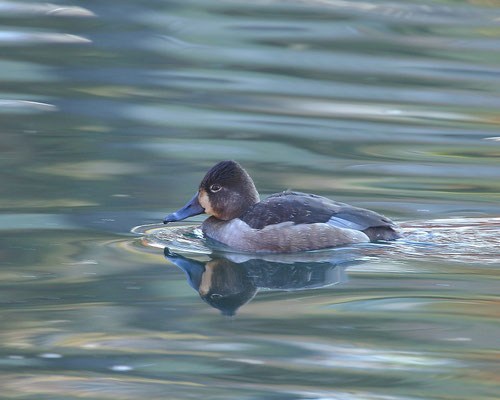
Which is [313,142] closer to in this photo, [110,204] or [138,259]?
[110,204]

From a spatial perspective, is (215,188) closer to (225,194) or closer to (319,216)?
(225,194)

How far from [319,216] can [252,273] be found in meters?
0.84

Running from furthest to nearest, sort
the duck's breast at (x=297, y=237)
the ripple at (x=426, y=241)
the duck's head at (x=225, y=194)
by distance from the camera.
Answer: the duck's head at (x=225, y=194) < the duck's breast at (x=297, y=237) < the ripple at (x=426, y=241)

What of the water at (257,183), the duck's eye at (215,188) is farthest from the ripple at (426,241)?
the duck's eye at (215,188)

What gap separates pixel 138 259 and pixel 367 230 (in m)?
1.84

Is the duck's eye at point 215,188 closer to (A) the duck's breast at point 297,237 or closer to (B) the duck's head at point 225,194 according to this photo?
(B) the duck's head at point 225,194

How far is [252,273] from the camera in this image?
7.95 m

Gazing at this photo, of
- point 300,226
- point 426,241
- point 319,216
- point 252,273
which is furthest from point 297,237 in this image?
point 426,241

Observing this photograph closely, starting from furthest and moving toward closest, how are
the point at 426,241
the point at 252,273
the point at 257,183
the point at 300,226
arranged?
the point at 257,183 < the point at 426,241 < the point at 300,226 < the point at 252,273

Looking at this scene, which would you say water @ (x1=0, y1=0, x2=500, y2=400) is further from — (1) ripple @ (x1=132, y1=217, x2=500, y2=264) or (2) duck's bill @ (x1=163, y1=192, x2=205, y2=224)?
(2) duck's bill @ (x1=163, y1=192, x2=205, y2=224)

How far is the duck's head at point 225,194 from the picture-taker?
29.1ft

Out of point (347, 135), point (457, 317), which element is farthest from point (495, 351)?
point (347, 135)

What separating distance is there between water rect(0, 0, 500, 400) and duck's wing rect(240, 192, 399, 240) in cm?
17

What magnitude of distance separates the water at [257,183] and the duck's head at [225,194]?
287mm
